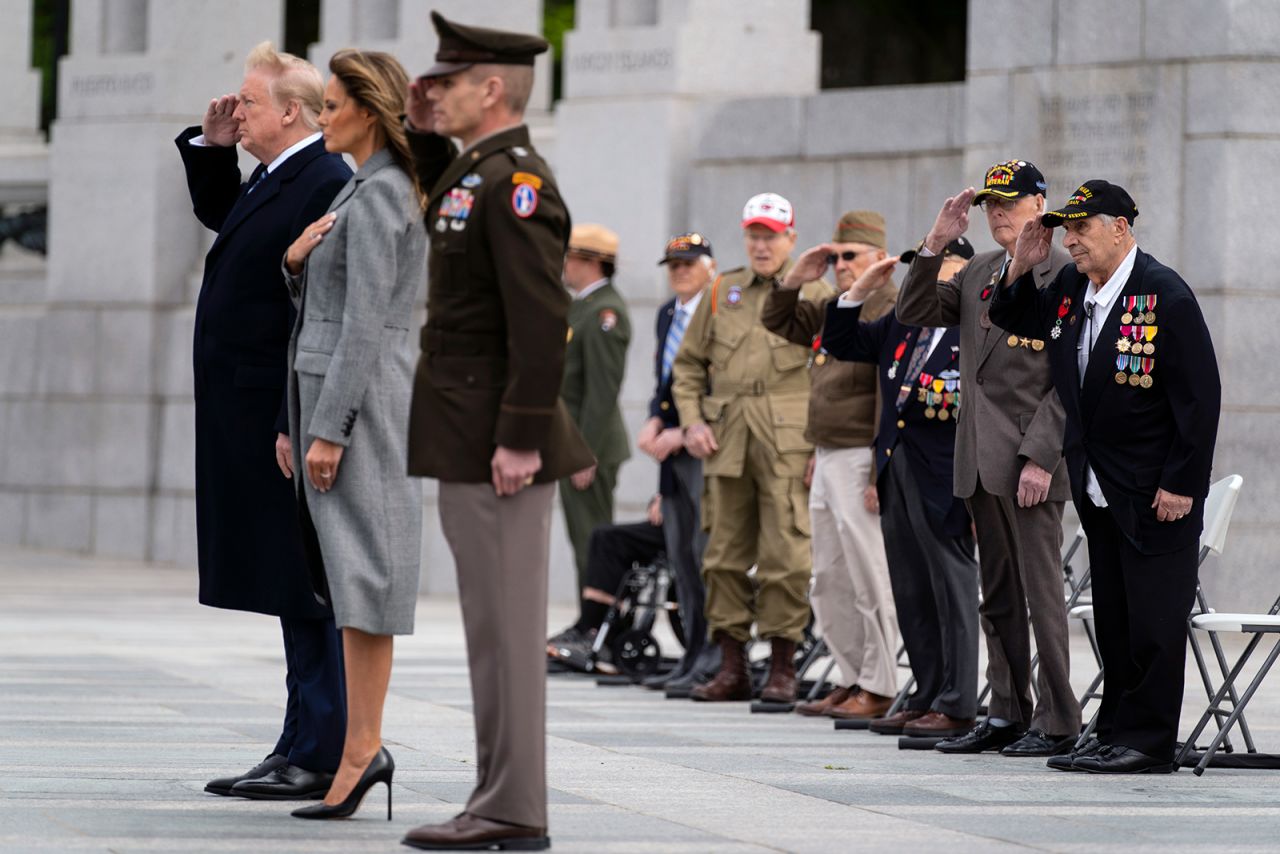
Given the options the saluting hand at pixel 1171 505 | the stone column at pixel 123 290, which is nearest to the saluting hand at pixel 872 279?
the saluting hand at pixel 1171 505

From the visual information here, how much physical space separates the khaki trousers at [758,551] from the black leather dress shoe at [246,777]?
4021mm

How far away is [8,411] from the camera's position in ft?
67.4

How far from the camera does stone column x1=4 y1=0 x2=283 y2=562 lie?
1966 cm

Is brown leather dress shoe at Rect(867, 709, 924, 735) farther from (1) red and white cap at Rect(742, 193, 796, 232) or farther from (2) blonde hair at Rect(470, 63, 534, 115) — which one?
(2) blonde hair at Rect(470, 63, 534, 115)

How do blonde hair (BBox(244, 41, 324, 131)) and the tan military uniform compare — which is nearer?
blonde hair (BBox(244, 41, 324, 131))

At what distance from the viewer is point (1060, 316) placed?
834cm

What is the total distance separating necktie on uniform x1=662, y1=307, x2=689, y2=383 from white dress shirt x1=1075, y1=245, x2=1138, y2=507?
3.58 meters

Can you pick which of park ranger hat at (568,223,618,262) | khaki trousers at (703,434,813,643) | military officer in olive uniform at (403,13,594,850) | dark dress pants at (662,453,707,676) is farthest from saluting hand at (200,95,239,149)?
park ranger hat at (568,223,618,262)

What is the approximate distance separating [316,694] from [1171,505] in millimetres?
2917

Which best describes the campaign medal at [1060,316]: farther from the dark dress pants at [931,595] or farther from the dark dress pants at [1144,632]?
the dark dress pants at [931,595]

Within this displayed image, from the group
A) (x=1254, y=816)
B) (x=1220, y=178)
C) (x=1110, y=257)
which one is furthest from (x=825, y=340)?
(x=1220, y=178)

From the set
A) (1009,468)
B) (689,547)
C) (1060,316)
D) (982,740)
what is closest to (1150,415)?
(1060,316)

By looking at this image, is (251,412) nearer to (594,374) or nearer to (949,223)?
(949,223)

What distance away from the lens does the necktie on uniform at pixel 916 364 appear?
9469 mm
